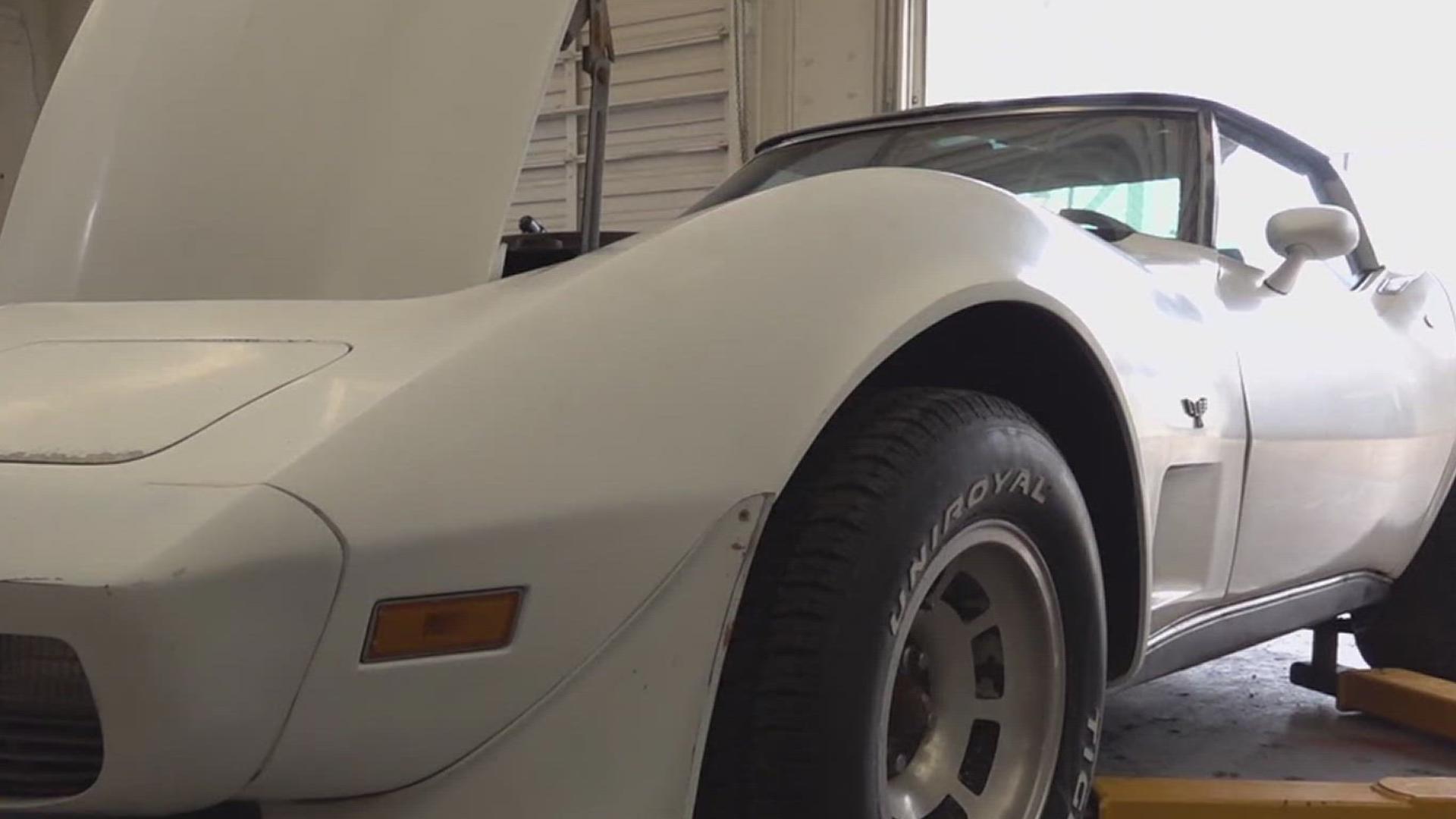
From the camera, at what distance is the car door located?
1.96m

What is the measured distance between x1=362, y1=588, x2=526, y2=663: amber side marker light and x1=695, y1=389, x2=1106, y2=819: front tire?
263mm

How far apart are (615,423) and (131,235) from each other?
2.39ft

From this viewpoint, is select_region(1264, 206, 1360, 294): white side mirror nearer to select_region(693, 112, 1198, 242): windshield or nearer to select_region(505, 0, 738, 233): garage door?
select_region(693, 112, 1198, 242): windshield

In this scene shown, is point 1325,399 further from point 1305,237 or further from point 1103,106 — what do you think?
point 1103,106

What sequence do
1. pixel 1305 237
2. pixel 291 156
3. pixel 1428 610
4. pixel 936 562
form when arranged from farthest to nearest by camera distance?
pixel 1428 610 < pixel 1305 237 < pixel 291 156 < pixel 936 562

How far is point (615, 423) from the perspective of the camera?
3.29ft

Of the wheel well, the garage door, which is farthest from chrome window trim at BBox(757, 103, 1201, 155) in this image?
the garage door

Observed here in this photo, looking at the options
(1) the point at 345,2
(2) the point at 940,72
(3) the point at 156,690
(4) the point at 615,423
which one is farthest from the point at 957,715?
(2) the point at 940,72

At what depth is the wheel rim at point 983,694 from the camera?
1372mm

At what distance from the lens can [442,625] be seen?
0.92 m

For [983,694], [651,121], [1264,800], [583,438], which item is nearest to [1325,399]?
[1264,800]

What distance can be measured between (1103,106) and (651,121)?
4.86m

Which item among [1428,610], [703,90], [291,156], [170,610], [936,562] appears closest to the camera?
[170,610]

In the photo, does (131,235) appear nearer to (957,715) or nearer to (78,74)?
(78,74)
